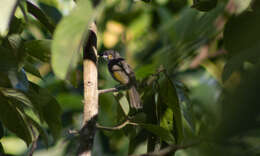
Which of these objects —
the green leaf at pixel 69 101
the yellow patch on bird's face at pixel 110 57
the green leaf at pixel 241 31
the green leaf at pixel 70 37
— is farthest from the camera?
the green leaf at pixel 69 101

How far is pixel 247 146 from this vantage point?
631mm

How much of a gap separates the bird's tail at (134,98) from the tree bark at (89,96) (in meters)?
0.34

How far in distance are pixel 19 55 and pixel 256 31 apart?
2.12 feet

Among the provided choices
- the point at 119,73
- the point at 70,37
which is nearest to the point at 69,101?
the point at 119,73

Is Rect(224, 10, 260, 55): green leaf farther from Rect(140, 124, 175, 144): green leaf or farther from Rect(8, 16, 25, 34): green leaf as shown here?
Rect(8, 16, 25, 34): green leaf

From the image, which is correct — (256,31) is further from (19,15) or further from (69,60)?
(19,15)

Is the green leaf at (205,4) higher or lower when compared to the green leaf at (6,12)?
higher

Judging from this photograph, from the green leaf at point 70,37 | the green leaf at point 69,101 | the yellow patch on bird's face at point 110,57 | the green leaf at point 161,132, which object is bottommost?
the green leaf at point 161,132

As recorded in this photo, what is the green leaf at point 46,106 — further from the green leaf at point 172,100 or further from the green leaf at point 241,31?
the green leaf at point 241,31

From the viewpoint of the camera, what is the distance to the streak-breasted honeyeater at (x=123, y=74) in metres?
1.46

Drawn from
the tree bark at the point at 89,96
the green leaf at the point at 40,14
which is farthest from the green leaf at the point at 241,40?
the green leaf at the point at 40,14

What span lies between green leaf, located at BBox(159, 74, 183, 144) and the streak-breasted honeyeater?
0.18 metres

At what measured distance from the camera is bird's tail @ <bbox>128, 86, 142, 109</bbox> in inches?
55.1

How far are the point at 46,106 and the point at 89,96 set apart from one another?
0.33m
